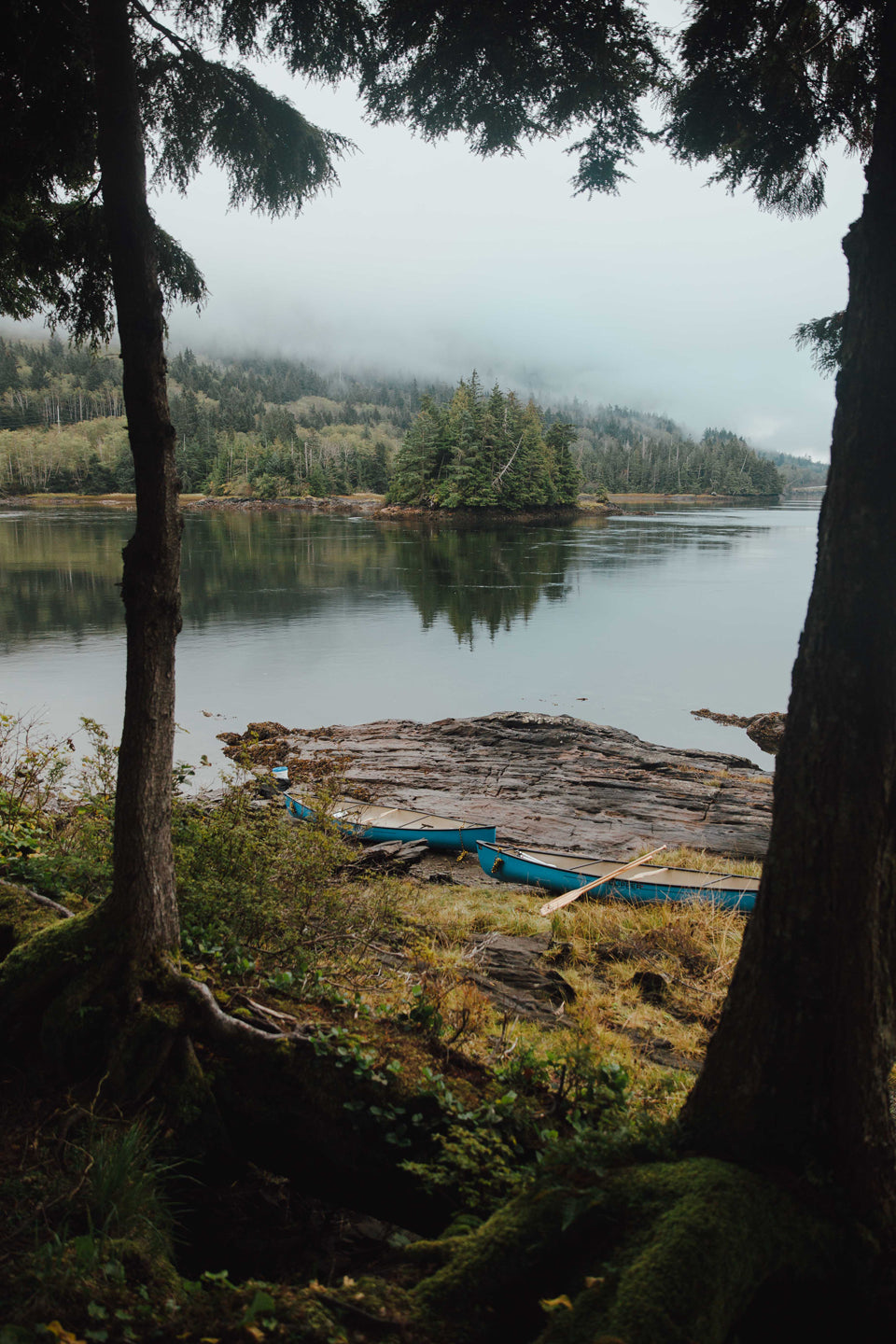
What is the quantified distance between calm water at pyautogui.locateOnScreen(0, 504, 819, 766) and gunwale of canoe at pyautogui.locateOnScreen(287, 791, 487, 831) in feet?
11.7

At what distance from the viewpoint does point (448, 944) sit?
310 inches

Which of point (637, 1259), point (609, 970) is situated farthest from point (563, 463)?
point (637, 1259)

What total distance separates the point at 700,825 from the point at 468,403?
263 ft

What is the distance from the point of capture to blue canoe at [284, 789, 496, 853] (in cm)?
1164

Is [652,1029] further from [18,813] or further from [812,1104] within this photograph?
[18,813]

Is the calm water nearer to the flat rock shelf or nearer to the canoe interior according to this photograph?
the flat rock shelf

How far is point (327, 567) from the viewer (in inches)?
1791

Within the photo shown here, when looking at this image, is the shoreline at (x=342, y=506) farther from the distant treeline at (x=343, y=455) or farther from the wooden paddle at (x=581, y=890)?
the wooden paddle at (x=581, y=890)

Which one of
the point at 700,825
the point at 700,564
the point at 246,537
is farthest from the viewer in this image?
the point at 246,537

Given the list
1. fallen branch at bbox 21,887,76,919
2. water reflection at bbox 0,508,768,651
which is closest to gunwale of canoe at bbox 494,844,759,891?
fallen branch at bbox 21,887,76,919

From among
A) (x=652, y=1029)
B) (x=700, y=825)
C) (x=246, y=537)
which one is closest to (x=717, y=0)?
(x=652, y=1029)

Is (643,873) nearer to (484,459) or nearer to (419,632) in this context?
(419,632)

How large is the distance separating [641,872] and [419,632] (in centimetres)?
2075

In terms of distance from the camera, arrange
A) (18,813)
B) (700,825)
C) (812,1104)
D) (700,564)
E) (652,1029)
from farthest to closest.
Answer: (700,564), (700,825), (18,813), (652,1029), (812,1104)
